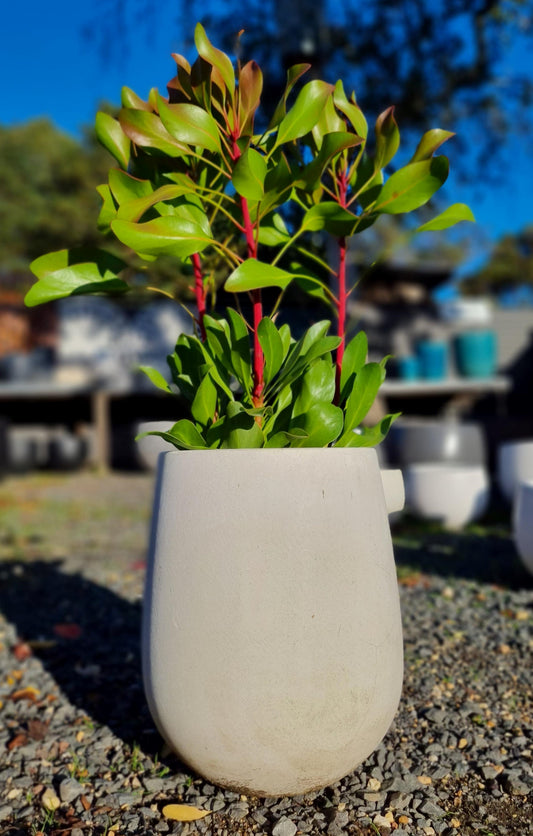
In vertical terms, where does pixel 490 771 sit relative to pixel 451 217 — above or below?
below

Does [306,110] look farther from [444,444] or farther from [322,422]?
[444,444]

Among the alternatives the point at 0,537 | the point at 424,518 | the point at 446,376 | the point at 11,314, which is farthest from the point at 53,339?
the point at 424,518

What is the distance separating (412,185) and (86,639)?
161 centimetres

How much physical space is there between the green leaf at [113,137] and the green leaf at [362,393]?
2.03 feet

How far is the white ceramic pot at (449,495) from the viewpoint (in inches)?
140

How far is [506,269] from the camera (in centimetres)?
2123

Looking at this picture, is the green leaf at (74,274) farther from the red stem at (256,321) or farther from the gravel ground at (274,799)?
the gravel ground at (274,799)

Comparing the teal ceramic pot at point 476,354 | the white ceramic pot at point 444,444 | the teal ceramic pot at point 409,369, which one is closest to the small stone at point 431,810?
the white ceramic pot at point 444,444

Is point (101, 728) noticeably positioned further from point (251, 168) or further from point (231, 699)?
point (251, 168)

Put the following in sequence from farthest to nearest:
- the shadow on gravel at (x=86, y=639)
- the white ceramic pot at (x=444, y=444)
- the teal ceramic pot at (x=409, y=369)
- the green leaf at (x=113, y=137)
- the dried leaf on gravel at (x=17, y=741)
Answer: the teal ceramic pot at (x=409, y=369)
the white ceramic pot at (x=444, y=444)
the shadow on gravel at (x=86, y=639)
the dried leaf on gravel at (x=17, y=741)
the green leaf at (x=113, y=137)

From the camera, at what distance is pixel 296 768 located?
3.60 ft

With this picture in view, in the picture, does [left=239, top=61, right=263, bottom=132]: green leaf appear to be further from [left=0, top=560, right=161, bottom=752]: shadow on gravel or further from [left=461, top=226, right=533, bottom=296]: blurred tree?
[left=461, top=226, right=533, bottom=296]: blurred tree

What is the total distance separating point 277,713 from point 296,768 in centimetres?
11

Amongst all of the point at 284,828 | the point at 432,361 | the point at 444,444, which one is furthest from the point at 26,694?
the point at 432,361
